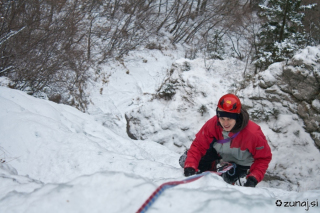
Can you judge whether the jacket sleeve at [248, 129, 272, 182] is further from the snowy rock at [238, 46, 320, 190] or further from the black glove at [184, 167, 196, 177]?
the snowy rock at [238, 46, 320, 190]

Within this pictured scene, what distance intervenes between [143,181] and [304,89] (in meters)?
5.42

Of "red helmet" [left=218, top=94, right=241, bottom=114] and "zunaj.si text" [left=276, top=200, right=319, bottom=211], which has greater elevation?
"red helmet" [left=218, top=94, right=241, bottom=114]

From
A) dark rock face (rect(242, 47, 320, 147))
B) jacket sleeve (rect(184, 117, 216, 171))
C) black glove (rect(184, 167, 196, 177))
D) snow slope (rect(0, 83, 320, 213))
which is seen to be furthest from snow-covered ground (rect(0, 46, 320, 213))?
dark rock face (rect(242, 47, 320, 147))

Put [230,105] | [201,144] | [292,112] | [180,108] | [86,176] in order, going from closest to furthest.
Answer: [86,176]
[230,105]
[201,144]
[292,112]
[180,108]

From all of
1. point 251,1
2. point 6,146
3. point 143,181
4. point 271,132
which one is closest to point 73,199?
point 143,181

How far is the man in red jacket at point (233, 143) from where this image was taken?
225cm

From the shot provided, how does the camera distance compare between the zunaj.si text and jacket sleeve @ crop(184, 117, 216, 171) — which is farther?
jacket sleeve @ crop(184, 117, 216, 171)

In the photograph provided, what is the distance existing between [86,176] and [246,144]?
166 cm

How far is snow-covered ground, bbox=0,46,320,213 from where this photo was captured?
5.04ft

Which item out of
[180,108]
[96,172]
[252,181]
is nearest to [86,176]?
[96,172]

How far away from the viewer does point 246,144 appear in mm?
2410

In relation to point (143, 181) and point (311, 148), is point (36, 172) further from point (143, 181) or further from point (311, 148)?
point (311, 148)

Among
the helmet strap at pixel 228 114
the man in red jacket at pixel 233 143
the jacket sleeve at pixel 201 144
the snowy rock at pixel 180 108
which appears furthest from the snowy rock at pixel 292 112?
the helmet strap at pixel 228 114

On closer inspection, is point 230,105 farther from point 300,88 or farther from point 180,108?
point 180,108
